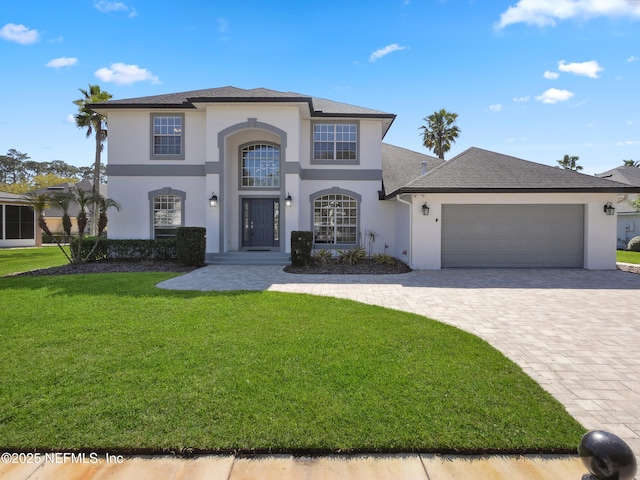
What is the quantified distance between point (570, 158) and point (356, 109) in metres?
32.5

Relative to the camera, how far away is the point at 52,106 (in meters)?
15.4

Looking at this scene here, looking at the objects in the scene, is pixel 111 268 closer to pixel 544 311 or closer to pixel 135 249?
pixel 135 249

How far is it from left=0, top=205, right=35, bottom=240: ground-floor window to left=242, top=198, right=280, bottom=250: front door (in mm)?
18673

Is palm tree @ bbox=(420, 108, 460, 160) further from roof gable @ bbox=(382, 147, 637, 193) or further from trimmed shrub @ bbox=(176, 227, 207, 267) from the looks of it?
trimmed shrub @ bbox=(176, 227, 207, 267)

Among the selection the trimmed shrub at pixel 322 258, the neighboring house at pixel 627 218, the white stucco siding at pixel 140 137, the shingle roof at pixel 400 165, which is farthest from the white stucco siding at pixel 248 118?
the neighboring house at pixel 627 218

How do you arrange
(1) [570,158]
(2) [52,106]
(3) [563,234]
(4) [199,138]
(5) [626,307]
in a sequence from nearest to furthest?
1. (5) [626,307]
2. (3) [563,234]
3. (4) [199,138]
4. (2) [52,106]
5. (1) [570,158]

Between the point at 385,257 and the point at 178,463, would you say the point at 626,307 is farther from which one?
the point at 178,463

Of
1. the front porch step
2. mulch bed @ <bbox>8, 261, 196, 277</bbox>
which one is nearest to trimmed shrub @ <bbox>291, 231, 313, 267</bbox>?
the front porch step

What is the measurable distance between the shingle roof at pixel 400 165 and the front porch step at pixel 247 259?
5.45 meters

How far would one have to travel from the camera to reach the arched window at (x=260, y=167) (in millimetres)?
14609

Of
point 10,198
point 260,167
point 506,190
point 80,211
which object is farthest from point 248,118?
point 10,198

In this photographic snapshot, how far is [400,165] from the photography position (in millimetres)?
16641

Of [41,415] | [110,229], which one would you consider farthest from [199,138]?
[41,415]

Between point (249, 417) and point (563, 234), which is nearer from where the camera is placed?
point (249, 417)
